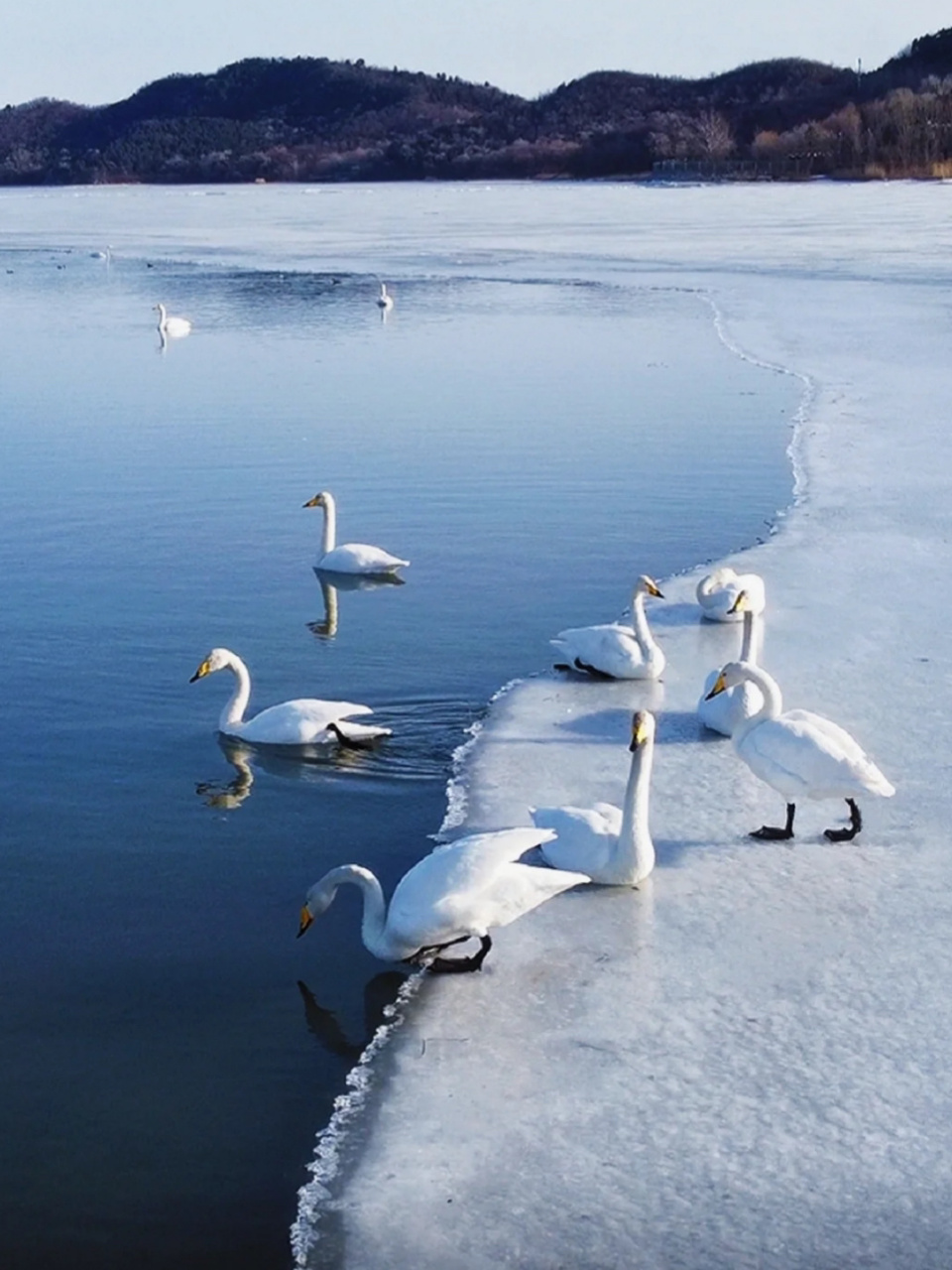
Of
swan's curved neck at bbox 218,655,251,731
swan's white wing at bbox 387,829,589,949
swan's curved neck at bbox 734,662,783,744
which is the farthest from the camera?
swan's curved neck at bbox 218,655,251,731

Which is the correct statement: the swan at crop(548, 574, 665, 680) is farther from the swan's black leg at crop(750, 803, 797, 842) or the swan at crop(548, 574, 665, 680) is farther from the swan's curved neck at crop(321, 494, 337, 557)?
the swan's curved neck at crop(321, 494, 337, 557)

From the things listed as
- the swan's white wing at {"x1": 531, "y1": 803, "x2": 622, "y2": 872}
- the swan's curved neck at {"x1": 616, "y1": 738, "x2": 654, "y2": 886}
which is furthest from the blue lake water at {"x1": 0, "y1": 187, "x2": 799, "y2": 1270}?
the swan's curved neck at {"x1": 616, "y1": 738, "x2": 654, "y2": 886}

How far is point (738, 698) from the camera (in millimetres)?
6250

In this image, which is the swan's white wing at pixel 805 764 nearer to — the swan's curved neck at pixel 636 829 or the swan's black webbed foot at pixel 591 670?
the swan's curved neck at pixel 636 829

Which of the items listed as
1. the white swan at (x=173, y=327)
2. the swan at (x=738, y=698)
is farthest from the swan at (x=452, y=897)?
the white swan at (x=173, y=327)

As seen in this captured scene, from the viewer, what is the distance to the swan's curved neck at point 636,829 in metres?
5.11

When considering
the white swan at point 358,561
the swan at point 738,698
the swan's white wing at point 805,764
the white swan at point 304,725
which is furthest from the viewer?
the white swan at point 358,561

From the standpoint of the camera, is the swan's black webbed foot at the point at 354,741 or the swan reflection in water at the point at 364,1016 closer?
the swan reflection in water at the point at 364,1016

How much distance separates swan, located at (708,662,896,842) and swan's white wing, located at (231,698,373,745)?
63.3 inches

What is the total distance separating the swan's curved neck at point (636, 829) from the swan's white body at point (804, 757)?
517mm

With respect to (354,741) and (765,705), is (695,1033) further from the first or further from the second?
(354,741)

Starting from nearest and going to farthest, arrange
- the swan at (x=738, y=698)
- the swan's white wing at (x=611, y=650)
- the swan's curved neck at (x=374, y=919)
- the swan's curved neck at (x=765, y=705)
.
Result: the swan's curved neck at (x=374, y=919) → the swan's curved neck at (x=765, y=705) → the swan at (x=738, y=698) → the swan's white wing at (x=611, y=650)

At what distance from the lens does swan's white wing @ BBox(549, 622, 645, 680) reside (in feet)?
23.2

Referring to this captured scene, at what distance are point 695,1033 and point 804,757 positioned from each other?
1304mm
